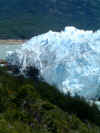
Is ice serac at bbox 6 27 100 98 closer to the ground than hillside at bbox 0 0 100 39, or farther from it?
closer to the ground

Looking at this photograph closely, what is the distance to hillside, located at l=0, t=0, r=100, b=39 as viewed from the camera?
5872 cm

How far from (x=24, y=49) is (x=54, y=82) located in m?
3.91

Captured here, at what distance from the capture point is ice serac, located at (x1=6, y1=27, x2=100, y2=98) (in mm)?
18234

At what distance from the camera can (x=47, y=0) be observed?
81000 mm

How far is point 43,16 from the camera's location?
69375mm

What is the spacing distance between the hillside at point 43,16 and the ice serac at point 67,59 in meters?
34.1

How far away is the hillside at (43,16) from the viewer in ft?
193

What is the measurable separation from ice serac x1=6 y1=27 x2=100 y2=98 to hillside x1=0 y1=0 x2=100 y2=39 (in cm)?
3412

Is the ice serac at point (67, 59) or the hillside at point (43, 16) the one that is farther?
the hillside at point (43, 16)

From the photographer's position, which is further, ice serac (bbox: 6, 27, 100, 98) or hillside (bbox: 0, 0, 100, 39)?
hillside (bbox: 0, 0, 100, 39)

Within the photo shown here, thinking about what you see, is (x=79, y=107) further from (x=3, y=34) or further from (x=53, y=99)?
(x=3, y=34)

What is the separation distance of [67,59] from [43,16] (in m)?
50.9

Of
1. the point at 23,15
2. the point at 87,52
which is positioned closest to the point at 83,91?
the point at 87,52

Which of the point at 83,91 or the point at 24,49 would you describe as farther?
the point at 24,49
